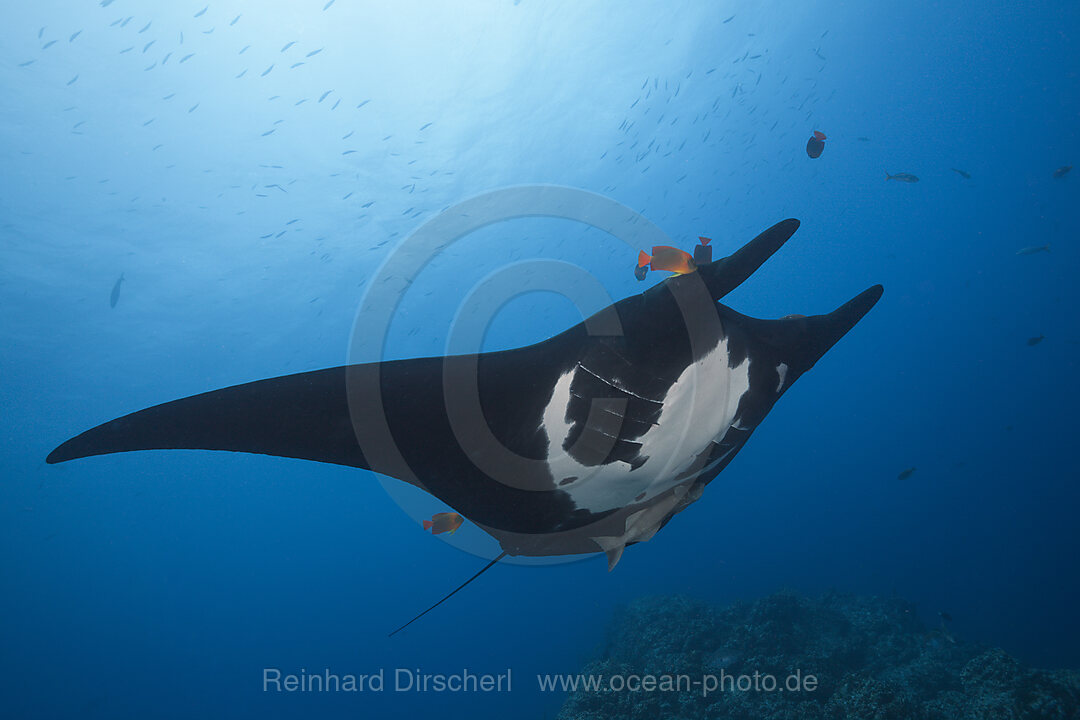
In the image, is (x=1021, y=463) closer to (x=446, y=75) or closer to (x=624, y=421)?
(x=446, y=75)

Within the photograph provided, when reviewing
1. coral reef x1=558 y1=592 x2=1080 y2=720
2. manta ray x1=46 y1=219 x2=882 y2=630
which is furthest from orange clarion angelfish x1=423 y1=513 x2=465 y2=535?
coral reef x1=558 y1=592 x2=1080 y2=720

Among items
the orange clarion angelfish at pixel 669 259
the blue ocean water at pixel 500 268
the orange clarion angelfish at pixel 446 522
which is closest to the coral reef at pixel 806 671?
the orange clarion angelfish at pixel 446 522

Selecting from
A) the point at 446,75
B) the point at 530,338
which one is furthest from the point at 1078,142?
the point at 446,75

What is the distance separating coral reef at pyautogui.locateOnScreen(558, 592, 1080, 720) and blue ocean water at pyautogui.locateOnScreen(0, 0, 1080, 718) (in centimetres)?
509

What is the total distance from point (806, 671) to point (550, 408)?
779 cm

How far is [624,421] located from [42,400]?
29.3 meters

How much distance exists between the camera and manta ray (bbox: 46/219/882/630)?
5.66 feet

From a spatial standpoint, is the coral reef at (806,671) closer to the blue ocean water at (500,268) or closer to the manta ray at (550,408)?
the blue ocean water at (500,268)

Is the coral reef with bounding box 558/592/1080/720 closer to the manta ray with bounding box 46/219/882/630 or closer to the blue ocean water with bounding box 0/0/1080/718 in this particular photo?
the blue ocean water with bounding box 0/0/1080/718

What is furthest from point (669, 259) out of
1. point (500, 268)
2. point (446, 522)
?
point (500, 268)

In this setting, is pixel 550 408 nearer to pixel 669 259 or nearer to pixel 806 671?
pixel 669 259

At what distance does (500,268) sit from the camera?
24250 millimetres

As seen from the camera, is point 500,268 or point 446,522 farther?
point 500,268

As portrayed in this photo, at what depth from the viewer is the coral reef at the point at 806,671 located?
16.6ft
